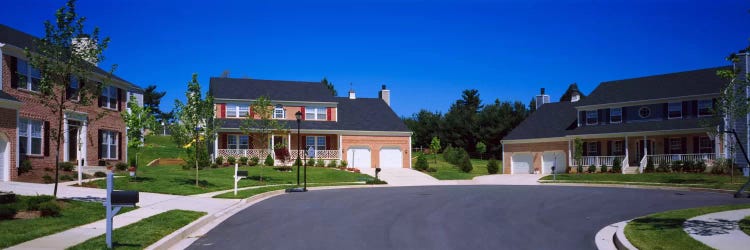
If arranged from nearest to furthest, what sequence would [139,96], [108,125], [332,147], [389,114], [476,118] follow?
[108,125] < [139,96] < [332,147] < [389,114] < [476,118]

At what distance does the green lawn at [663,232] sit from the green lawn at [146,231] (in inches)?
359

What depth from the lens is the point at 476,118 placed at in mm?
79375

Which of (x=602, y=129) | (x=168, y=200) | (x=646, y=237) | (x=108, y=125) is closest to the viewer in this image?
(x=646, y=237)

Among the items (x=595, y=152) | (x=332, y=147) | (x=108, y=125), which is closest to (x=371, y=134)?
(x=332, y=147)

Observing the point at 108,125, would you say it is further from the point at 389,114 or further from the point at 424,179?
the point at 389,114

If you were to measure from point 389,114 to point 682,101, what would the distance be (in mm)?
23794

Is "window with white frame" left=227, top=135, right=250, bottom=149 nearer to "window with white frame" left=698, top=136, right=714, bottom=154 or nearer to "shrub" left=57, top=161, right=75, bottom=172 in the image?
"shrub" left=57, top=161, right=75, bottom=172

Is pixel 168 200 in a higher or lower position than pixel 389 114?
lower

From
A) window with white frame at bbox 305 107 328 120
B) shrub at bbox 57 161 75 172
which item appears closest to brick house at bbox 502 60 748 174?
window with white frame at bbox 305 107 328 120

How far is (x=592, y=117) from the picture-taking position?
4859cm

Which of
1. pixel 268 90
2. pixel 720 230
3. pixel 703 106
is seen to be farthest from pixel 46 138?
pixel 703 106

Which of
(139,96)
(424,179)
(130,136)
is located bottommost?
(424,179)

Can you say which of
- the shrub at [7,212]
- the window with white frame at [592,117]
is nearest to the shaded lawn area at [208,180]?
the shrub at [7,212]

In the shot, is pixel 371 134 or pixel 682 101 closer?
pixel 682 101
